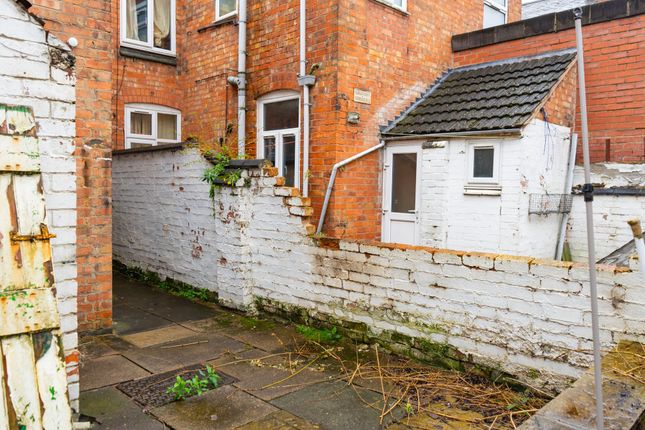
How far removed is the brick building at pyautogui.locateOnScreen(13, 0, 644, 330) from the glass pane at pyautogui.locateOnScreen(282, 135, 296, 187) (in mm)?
24

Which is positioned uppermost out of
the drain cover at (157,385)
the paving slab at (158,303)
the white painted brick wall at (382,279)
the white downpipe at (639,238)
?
the white downpipe at (639,238)

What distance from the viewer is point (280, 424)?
402 centimetres

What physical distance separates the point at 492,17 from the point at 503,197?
→ 5281mm

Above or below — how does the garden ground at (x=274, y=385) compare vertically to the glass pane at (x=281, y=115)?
below

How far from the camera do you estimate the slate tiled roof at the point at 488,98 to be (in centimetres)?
728

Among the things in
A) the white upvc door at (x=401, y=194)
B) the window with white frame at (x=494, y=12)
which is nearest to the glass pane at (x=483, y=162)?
the white upvc door at (x=401, y=194)

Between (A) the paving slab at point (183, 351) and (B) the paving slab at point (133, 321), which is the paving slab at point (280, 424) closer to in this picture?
(A) the paving slab at point (183, 351)

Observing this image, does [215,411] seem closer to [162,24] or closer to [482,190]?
[482,190]

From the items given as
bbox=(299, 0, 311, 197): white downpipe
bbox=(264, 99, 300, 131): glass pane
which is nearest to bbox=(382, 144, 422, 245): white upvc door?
bbox=(299, 0, 311, 197): white downpipe

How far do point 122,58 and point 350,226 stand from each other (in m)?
6.00

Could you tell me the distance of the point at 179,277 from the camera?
28.0 ft

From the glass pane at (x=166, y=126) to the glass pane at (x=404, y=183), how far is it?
209 inches

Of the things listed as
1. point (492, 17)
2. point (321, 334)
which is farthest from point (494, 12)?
point (321, 334)

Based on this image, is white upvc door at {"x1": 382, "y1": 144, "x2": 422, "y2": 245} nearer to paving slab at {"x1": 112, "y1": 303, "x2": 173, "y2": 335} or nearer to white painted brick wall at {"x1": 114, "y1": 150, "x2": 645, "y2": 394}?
white painted brick wall at {"x1": 114, "y1": 150, "x2": 645, "y2": 394}
